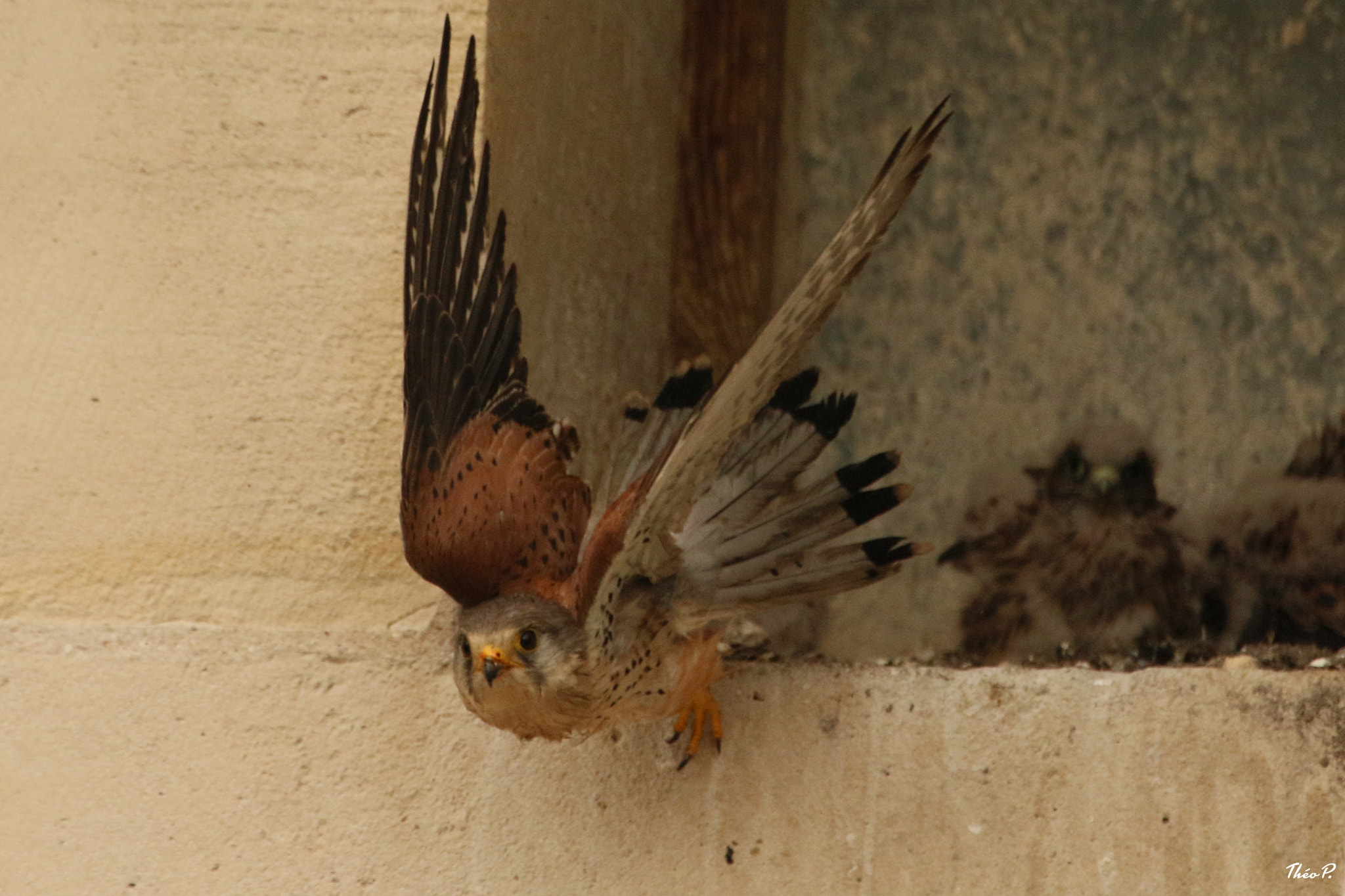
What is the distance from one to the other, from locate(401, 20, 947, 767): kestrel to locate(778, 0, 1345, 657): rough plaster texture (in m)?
0.99

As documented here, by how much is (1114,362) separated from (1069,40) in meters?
0.64

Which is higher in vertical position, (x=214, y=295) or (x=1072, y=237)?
(x=1072, y=237)

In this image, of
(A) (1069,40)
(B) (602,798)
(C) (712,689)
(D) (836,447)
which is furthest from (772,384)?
(A) (1069,40)

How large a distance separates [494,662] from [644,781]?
0.36 metres

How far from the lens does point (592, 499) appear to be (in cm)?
220

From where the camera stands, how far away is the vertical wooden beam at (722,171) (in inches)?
115

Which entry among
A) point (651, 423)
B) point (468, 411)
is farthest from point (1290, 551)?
point (468, 411)

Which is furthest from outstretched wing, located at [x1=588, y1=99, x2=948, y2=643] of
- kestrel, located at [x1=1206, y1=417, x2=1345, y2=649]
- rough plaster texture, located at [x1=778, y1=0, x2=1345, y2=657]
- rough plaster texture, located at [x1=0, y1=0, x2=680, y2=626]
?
rough plaster texture, located at [x1=778, y1=0, x2=1345, y2=657]

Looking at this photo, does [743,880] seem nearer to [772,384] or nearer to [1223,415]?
[772,384]

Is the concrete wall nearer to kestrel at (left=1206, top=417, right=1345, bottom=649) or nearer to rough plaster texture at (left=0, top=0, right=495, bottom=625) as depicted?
rough plaster texture at (left=0, top=0, right=495, bottom=625)

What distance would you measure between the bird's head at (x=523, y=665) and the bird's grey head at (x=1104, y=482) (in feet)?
4.46

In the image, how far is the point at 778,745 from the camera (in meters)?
2.01

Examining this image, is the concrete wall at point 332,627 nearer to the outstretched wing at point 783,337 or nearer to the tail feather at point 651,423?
the tail feather at point 651,423
